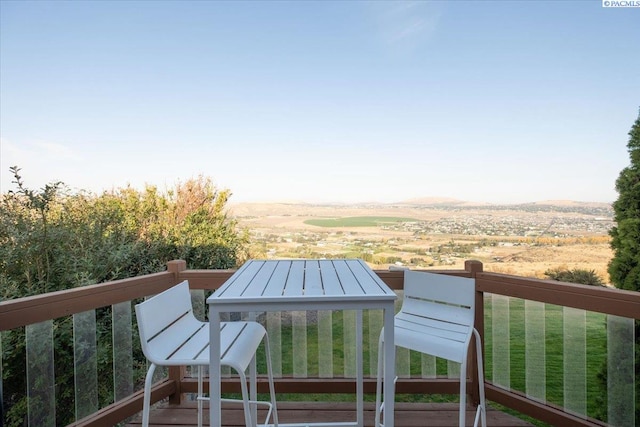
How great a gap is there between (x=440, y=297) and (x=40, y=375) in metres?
2.13

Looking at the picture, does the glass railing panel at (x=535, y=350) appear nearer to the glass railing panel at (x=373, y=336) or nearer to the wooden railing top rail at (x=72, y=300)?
the glass railing panel at (x=373, y=336)

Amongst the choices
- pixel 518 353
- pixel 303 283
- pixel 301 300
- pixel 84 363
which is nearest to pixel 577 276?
pixel 518 353

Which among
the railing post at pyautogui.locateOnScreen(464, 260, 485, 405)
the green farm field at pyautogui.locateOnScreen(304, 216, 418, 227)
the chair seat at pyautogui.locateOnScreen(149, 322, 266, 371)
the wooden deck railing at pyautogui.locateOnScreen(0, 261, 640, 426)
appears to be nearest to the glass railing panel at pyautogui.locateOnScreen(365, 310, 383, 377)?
the wooden deck railing at pyautogui.locateOnScreen(0, 261, 640, 426)

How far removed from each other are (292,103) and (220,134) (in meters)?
1.31

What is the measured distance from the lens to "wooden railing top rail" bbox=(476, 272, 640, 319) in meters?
1.74

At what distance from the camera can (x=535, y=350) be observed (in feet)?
7.03

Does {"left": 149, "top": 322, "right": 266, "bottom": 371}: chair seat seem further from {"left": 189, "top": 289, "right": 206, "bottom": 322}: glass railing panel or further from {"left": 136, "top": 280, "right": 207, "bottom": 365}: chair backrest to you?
{"left": 189, "top": 289, "right": 206, "bottom": 322}: glass railing panel

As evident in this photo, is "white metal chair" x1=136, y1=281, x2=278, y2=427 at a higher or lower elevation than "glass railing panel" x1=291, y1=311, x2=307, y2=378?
higher

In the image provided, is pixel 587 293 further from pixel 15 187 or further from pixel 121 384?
pixel 15 187

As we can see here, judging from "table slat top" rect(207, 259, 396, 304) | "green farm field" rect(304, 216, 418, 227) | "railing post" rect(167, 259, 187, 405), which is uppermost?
"green farm field" rect(304, 216, 418, 227)

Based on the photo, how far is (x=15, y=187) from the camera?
112 inches

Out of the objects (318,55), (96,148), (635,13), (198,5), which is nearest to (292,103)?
(318,55)

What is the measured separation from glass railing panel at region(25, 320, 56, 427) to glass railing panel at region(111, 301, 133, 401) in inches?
14.5

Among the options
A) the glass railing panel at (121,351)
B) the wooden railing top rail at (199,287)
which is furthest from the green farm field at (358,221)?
the glass railing panel at (121,351)
